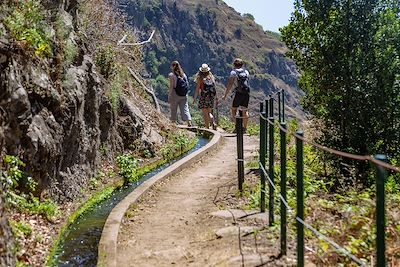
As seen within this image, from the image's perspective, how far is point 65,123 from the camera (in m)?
8.24

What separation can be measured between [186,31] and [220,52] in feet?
48.9

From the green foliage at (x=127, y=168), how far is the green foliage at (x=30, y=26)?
264 cm

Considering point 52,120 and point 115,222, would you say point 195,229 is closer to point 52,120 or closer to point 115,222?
point 115,222

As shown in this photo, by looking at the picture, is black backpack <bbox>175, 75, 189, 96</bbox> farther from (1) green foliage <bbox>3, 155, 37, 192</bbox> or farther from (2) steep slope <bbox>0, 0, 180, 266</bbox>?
(1) green foliage <bbox>3, 155, 37, 192</bbox>

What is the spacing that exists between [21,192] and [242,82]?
888 centimetres

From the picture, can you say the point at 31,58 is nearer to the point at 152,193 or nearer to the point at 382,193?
the point at 152,193

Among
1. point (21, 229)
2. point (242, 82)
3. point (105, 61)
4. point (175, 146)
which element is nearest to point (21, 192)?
point (21, 229)

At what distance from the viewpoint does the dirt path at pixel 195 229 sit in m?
5.57

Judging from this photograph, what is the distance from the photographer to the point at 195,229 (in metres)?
6.78

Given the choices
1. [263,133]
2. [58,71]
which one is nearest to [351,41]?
[263,133]

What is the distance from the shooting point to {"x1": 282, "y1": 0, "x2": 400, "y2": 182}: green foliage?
31.5 ft

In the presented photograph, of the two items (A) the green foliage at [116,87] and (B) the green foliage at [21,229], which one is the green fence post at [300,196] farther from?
(A) the green foliage at [116,87]

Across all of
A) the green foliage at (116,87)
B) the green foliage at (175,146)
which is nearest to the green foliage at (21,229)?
the green foliage at (116,87)

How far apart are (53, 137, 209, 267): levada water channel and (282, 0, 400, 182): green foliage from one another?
4.43 metres
